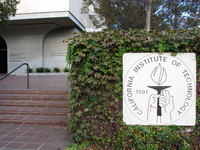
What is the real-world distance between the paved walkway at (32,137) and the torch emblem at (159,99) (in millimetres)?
1627

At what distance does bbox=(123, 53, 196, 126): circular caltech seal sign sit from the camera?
8.41 feet

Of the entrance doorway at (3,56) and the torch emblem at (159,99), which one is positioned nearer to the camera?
the torch emblem at (159,99)

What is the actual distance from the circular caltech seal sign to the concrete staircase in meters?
1.98

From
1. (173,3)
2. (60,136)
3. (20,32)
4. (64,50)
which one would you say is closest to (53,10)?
(64,50)

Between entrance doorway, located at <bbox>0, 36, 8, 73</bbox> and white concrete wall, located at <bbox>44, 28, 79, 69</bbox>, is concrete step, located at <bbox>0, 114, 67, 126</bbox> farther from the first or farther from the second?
entrance doorway, located at <bbox>0, 36, 8, 73</bbox>

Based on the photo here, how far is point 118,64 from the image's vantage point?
8.57ft

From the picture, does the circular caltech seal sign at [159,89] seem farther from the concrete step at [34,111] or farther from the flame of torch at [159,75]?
the concrete step at [34,111]

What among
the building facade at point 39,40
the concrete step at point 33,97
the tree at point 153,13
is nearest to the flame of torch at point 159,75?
the concrete step at point 33,97

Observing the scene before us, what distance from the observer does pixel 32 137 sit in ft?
10.6

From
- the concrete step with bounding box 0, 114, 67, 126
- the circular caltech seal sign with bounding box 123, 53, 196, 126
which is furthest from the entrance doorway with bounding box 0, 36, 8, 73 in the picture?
the circular caltech seal sign with bounding box 123, 53, 196, 126

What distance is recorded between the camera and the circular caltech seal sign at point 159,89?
2564 mm

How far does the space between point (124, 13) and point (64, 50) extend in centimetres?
556

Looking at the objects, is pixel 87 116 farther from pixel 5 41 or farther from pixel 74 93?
pixel 5 41

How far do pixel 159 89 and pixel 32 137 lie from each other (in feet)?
8.60
